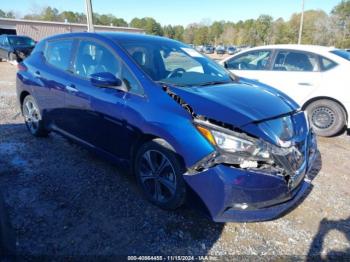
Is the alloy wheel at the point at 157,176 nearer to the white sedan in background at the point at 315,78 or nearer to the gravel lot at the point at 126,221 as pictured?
the gravel lot at the point at 126,221

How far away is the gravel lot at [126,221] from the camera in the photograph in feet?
8.16

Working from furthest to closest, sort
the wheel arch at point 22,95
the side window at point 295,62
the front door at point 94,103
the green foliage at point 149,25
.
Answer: the green foliage at point 149,25 < the side window at point 295,62 < the wheel arch at point 22,95 < the front door at point 94,103

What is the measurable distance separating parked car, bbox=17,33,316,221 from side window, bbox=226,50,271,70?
243 cm

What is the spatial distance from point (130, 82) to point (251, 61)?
3.92 meters

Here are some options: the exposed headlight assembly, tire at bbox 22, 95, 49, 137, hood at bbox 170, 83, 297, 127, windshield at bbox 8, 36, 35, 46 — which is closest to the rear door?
hood at bbox 170, 83, 297, 127

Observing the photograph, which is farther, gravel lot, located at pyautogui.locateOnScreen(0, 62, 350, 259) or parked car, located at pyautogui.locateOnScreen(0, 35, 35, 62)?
parked car, located at pyautogui.locateOnScreen(0, 35, 35, 62)

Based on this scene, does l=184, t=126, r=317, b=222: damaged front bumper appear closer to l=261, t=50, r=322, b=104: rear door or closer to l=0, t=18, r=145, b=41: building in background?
l=261, t=50, r=322, b=104: rear door

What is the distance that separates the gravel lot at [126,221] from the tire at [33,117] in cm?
84

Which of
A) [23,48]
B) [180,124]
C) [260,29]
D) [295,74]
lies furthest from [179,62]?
[260,29]

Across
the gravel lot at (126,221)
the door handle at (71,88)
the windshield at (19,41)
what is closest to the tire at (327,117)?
the gravel lot at (126,221)

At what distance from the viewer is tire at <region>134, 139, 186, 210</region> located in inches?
105

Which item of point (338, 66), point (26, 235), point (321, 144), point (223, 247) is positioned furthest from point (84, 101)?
point (338, 66)

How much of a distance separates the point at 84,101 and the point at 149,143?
113cm

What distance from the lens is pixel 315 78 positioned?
535cm
